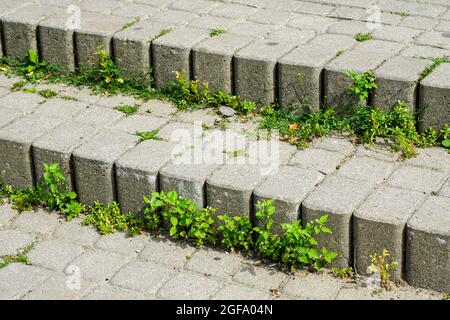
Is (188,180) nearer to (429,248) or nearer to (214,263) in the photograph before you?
(214,263)

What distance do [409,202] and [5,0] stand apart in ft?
12.2

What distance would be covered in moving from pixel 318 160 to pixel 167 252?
1007 mm

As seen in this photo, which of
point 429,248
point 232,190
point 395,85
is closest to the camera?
point 429,248

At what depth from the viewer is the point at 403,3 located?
6.82 m

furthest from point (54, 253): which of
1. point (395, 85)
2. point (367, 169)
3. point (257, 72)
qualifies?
point (395, 85)

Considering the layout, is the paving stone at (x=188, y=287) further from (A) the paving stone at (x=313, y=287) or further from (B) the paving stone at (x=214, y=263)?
(A) the paving stone at (x=313, y=287)

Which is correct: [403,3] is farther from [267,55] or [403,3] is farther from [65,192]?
[65,192]

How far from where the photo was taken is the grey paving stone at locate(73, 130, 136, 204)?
5.43m

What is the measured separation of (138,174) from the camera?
209 inches

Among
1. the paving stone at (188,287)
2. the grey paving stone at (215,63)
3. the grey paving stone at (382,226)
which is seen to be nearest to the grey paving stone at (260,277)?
the paving stone at (188,287)

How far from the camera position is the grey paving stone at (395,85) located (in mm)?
5535
